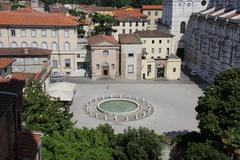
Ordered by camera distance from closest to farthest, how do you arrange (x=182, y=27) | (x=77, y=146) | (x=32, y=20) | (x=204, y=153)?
(x=204, y=153)
(x=77, y=146)
(x=32, y=20)
(x=182, y=27)

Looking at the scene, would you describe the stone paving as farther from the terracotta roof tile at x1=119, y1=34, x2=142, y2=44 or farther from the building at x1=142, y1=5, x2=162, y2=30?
the building at x1=142, y1=5, x2=162, y2=30

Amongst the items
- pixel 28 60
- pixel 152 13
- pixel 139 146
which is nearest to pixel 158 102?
pixel 28 60

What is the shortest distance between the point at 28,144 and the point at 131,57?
46.7 m

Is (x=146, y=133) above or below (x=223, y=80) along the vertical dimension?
below

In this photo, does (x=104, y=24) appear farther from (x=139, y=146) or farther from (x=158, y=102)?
(x=139, y=146)

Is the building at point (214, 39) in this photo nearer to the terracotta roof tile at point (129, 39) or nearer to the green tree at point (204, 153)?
the terracotta roof tile at point (129, 39)

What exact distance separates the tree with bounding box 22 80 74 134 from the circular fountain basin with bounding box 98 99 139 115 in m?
14.7

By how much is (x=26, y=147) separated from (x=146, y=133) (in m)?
15.5

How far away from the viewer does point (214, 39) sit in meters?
63.0

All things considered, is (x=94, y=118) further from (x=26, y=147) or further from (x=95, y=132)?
(x=26, y=147)

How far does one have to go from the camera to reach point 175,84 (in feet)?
197

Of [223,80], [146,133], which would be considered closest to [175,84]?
[223,80]

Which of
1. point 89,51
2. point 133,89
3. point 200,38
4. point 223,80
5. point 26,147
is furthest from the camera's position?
point 200,38

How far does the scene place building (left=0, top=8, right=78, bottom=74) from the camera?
61.2m
